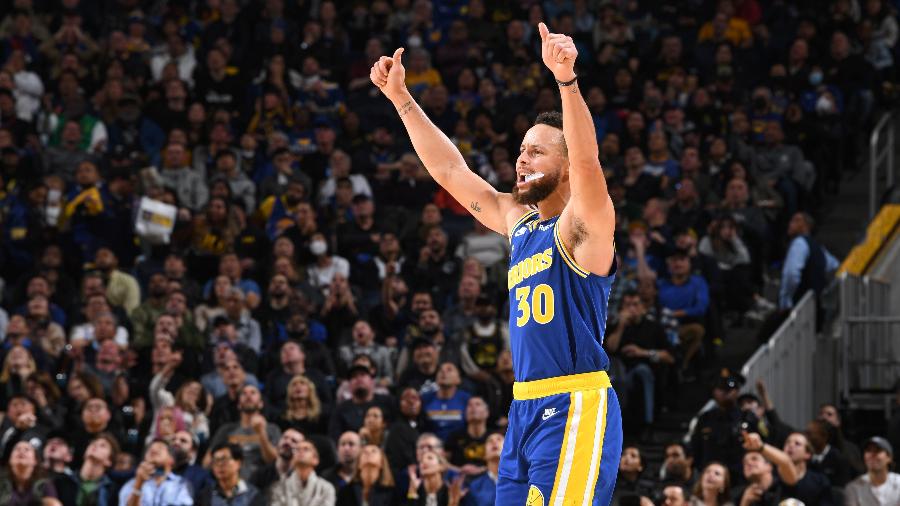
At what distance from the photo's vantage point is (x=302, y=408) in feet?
48.3

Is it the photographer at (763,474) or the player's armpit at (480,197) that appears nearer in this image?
the player's armpit at (480,197)

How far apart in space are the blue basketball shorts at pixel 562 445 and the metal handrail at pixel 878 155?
12589mm

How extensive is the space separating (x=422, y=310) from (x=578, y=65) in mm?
5722

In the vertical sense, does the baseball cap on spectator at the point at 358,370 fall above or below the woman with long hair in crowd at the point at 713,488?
above

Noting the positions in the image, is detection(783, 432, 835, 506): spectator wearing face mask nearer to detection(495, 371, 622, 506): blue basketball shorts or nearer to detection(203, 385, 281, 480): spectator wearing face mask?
detection(203, 385, 281, 480): spectator wearing face mask

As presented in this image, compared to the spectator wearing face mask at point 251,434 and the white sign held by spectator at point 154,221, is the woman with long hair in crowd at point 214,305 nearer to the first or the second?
the white sign held by spectator at point 154,221

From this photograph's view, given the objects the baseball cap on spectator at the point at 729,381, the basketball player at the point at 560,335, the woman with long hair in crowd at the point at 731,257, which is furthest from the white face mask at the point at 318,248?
the basketball player at the point at 560,335

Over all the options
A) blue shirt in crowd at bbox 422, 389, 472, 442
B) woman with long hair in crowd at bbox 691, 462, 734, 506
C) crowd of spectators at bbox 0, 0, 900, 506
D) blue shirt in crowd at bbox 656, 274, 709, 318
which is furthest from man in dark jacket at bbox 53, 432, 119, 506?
blue shirt in crowd at bbox 656, 274, 709, 318

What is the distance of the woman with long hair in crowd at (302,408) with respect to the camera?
1473cm

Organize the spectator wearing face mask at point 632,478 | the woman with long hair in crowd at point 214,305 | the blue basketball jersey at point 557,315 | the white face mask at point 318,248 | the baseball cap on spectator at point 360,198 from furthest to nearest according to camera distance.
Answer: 1. the baseball cap on spectator at point 360,198
2. the white face mask at point 318,248
3. the woman with long hair in crowd at point 214,305
4. the spectator wearing face mask at point 632,478
5. the blue basketball jersey at point 557,315

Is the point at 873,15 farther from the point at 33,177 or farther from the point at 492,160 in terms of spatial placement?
the point at 33,177

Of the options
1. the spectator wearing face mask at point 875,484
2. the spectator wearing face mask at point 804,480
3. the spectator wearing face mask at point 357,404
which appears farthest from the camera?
the spectator wearing face mask at point 357,404

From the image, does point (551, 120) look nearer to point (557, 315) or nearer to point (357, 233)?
point (557, 315)

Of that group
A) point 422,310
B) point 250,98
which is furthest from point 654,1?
point 422,310
